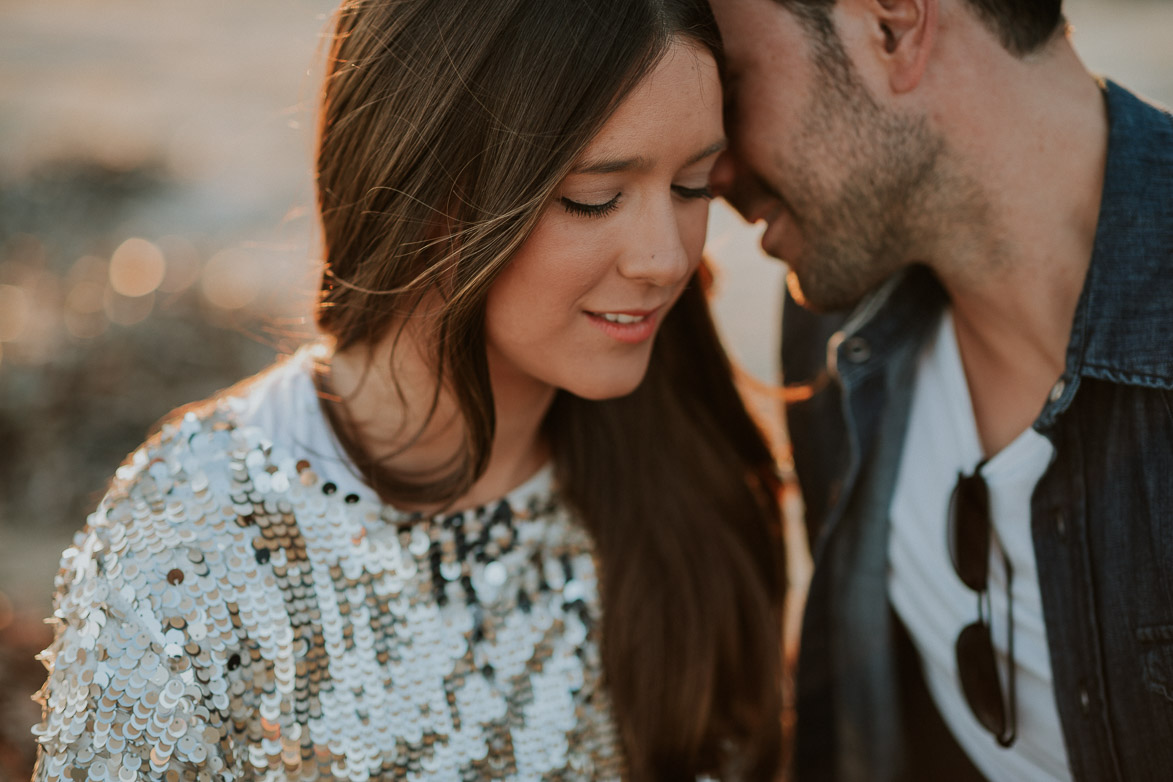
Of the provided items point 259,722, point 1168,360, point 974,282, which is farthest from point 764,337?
point 259,722

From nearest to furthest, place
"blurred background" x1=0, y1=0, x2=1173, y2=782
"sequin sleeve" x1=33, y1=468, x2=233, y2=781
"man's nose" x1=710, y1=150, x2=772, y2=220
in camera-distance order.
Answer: "sequin sleeve" x1=33, y1=468, x2=233, y2=781 < "man's nose" x1=710, y1=150, x2=772, y2=220 < "blurred background" x1=0, y1=0, x2=1173, y2=782

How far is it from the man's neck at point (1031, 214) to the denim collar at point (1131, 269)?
3.2 inches

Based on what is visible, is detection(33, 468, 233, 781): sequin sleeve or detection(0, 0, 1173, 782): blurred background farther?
detection(0, 0, 1173, 782): blurred background

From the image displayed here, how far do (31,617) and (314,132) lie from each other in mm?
2214

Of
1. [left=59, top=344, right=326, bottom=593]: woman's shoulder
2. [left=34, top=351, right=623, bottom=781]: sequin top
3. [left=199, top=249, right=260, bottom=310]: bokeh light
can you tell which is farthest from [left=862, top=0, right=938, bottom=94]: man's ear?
[left=199, top=249, right=260, bottom=310]: bokeh light

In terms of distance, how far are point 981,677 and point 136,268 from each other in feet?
18.5

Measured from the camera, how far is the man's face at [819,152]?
6.60 ft

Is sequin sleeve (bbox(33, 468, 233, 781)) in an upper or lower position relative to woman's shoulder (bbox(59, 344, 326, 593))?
lower

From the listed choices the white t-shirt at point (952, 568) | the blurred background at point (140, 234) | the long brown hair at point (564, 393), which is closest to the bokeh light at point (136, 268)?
the blurred background at point (140, 234)

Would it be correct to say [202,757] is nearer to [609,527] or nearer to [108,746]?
[108,746]

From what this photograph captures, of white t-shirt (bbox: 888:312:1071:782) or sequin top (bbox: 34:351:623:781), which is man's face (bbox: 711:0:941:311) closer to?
white t-shirt (bbox: 888:312:1071:782)

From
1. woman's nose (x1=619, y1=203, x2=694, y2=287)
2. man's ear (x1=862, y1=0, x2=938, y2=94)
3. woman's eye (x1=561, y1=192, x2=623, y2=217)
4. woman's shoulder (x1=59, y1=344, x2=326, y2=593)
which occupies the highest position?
man's ear (x1=862, y1=0, x2=938, y2=94)

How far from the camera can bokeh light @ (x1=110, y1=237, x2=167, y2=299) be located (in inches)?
219

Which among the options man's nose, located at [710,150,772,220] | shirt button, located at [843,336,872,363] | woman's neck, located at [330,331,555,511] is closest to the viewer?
woman's neck, located at [330,331,555,511]
